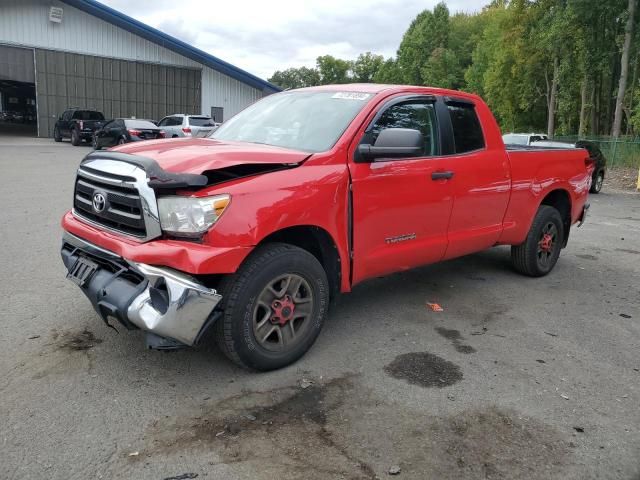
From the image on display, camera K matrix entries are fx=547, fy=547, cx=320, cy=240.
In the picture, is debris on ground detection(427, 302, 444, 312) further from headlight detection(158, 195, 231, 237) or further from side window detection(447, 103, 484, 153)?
headlight detection(158, 195, 231, 237)

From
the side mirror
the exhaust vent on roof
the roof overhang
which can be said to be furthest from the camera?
the roof overhang

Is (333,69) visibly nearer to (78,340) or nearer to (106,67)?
(106,67)

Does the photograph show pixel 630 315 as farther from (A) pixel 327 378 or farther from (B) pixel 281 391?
(B) pixel 281 391

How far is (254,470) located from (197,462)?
29 centimetres

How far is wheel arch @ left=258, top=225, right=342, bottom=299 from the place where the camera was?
12.2 ft

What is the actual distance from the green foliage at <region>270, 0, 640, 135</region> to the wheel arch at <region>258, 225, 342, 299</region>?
83.7 ft

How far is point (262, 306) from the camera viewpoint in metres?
3.48

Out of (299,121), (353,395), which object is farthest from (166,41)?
(353,395)

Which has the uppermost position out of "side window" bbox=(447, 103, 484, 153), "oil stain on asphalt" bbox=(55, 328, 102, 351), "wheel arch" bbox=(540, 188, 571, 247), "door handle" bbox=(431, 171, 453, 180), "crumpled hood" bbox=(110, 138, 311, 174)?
"side window" bbox=(447, 103, 484, 153)

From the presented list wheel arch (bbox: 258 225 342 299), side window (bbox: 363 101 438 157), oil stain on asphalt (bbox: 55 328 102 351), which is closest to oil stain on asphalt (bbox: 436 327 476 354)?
wheel arch (bbox: 258 225 342 299)

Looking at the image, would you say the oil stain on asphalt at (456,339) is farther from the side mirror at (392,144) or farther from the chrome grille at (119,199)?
the chrome grille at (119,199)

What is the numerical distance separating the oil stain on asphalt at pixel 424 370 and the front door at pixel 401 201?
0.69m

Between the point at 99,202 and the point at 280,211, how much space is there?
122 cm

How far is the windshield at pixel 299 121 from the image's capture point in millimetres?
4082
